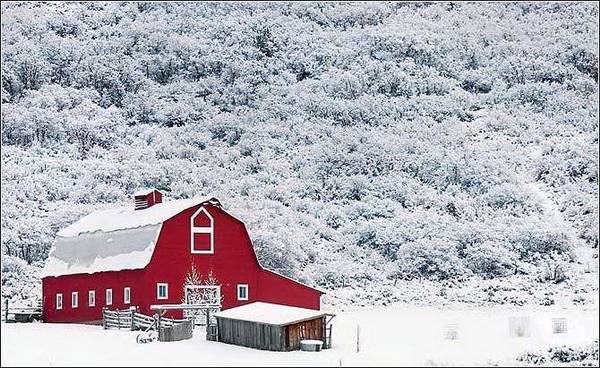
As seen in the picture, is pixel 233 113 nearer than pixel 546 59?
Yes

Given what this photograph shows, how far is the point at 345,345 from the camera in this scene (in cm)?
3275

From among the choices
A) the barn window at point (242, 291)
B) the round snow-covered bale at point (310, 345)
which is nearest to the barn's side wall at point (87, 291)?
the barn window at point (242, 291)

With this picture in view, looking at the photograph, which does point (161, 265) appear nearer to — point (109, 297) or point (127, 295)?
point (127, 295)

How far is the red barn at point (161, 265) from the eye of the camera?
40.2 m

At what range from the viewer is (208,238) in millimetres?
41594

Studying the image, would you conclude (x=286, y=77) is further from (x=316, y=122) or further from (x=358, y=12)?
(x=358, y=12)

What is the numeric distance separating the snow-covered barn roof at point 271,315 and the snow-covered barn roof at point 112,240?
852 cm

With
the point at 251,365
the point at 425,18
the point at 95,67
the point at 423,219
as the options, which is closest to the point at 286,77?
the point at 95,67

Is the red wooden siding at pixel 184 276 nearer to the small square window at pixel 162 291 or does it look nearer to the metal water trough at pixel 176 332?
the small square window at pixel 162 291

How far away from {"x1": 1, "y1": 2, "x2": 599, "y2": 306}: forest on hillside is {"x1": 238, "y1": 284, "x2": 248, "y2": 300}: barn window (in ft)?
60.4

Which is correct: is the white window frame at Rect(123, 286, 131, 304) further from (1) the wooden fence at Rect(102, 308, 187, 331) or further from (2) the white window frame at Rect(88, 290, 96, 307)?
(2) the white window frame at Rect(88, 290, 96, 307)

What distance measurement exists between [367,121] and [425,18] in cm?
3712

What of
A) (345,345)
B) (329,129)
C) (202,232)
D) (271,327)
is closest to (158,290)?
(202,232)

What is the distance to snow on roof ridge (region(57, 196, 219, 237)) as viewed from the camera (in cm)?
4139
